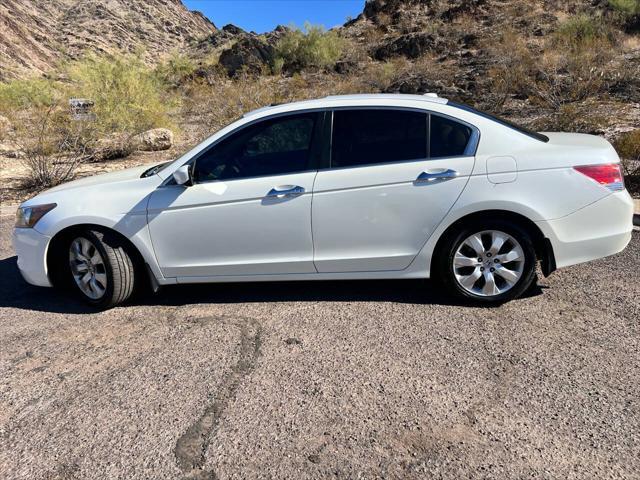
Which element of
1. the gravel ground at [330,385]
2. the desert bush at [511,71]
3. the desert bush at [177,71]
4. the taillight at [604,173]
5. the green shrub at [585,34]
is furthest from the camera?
the desert bush at [177,71]

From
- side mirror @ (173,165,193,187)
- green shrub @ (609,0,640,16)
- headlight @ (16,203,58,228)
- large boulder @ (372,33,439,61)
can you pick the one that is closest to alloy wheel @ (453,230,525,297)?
side mirror @ (173,165,193,187)

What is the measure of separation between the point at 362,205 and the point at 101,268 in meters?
2.23

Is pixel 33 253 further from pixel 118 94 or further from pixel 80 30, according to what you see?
pixel 80 30

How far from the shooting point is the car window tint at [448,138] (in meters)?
3.78

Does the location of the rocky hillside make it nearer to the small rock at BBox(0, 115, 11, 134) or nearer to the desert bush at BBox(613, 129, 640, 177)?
the small rock at BBox(0, 115, 11, 134)

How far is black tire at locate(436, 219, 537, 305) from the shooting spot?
3.74m

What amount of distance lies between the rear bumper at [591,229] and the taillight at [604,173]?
82 mm

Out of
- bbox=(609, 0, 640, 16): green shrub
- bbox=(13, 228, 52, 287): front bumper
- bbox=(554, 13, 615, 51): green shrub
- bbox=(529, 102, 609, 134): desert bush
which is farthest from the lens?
bbox=(609, 0, 640, 16): green shrub

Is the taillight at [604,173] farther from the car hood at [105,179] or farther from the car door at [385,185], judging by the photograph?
the car hood at [105,179]

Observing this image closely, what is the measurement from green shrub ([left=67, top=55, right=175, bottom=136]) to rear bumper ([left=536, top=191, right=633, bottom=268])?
11168 mm

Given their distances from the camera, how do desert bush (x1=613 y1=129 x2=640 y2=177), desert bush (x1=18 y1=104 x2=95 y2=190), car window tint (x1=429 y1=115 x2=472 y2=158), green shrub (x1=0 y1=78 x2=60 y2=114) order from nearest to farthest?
car window tint (x1=429 y1=115 x2=472 y2=158), desert bush (x1=613 y1=129 x2=640 y2=177), desert bush (x1=18 y1=104 x2=95 y2=190), green shrub (x1=0 y1=78 x2=60 y2=114)

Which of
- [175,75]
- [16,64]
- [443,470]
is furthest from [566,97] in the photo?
[16,64]

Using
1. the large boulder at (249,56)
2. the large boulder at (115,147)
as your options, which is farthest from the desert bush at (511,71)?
the large boulder at (249,56)

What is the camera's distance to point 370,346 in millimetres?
3439
